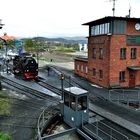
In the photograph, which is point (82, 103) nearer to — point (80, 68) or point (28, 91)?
point (28, 91)

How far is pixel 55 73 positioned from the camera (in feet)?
148

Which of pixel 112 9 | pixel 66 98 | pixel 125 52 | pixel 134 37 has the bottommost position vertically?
pixel 66 98

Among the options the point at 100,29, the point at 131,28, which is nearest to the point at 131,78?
the point at 131,28

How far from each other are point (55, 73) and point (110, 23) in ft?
55.5

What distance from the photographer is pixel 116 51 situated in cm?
3259

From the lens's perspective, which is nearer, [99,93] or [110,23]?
[99,93]

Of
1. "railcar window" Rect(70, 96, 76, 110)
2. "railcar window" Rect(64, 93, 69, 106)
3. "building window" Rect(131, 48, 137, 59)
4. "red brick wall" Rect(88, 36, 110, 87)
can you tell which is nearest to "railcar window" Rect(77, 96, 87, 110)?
"railcar window" Rect(70, 96, 76, 110)

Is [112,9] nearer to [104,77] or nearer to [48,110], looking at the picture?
[104,77]

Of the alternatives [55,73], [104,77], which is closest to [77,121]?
[104,77]

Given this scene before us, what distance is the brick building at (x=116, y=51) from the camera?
32.2m

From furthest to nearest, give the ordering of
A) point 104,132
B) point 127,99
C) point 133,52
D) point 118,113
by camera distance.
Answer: point 133,52, point 127,99, point 118,113, point 104,132

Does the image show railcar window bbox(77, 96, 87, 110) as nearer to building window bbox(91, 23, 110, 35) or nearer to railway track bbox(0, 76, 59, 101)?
railway track bbox(0, 76, 59, 101)

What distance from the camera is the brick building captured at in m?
32.2

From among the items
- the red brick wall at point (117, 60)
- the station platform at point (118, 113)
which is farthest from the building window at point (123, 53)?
the station platform at point (118, 113)
